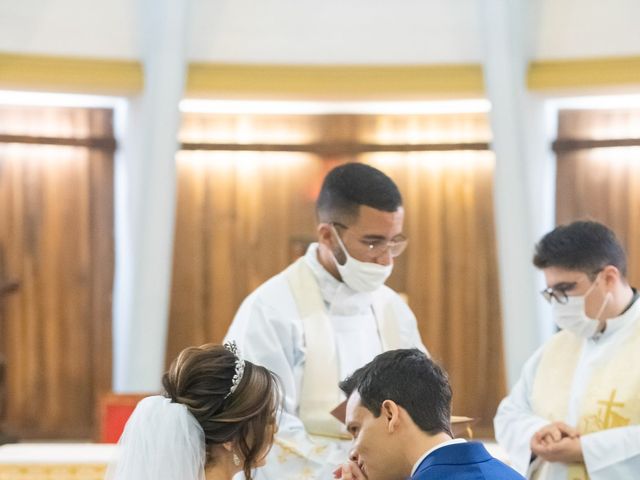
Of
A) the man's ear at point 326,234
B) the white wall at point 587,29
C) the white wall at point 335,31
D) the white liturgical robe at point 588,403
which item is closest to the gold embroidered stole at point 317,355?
the man's ear at point 326,234

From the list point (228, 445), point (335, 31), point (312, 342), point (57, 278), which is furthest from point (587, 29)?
point (228, 445)

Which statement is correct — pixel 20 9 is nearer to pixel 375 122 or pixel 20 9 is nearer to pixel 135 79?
pixel 135 79

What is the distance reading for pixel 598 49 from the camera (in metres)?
9.53

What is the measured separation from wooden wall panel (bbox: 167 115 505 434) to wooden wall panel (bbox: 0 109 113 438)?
691 millimetres

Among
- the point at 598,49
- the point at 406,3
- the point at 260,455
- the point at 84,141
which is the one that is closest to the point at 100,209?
the point at 84,141

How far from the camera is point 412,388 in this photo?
2746mm

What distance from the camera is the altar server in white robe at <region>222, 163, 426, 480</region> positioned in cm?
383

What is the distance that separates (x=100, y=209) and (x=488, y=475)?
7819mm

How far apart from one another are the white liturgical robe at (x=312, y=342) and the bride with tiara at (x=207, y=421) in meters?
0.91

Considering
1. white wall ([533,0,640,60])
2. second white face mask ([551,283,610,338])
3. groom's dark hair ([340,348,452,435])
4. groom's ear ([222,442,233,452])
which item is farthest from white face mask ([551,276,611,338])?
white wall ([533,0,640,60])

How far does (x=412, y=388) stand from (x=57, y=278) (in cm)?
773

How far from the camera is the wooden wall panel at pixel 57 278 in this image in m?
9.93

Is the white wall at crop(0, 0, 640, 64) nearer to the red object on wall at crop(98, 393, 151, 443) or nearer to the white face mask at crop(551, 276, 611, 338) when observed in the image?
the red object on wall at crop(98, 393, 151, 443)

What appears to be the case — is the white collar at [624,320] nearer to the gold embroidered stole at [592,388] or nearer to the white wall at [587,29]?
the gold embroidered stole at [592,388]
